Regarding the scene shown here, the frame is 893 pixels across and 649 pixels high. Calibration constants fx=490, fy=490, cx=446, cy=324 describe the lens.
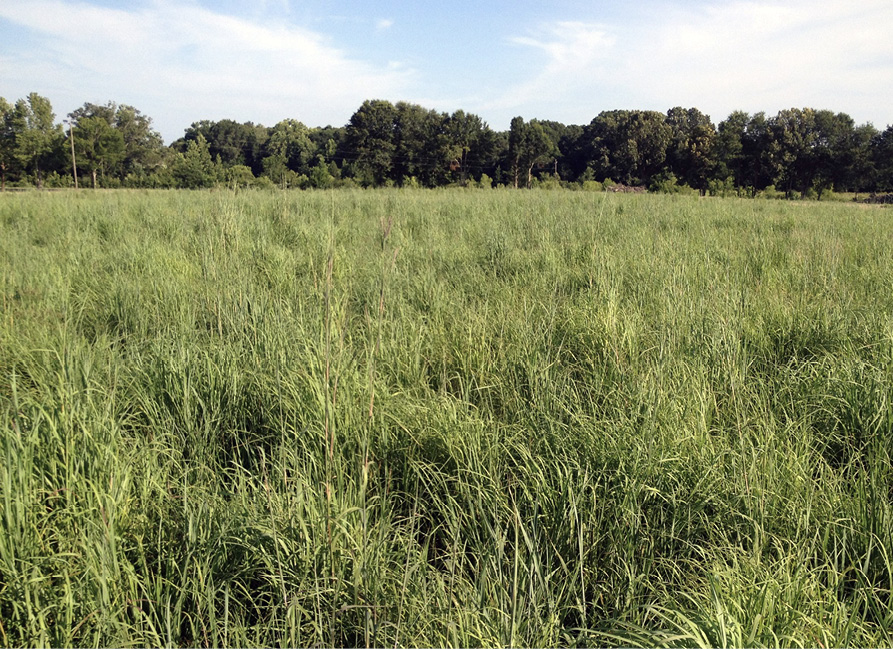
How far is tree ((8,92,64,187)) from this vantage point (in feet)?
150

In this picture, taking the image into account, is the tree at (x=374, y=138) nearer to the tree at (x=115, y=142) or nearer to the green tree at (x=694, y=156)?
the tree at (x=115, y=142)

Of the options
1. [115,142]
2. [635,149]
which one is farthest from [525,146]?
[115,142]

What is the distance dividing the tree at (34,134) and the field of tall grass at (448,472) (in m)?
56.4

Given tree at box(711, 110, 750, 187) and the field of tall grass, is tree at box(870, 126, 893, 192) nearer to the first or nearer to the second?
Answer: tree at box(711, 110, 750, 187)

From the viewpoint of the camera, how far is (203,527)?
1.38 meters

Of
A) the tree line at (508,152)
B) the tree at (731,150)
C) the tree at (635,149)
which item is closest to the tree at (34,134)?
the tree line at (508,152)

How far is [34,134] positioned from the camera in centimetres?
4603

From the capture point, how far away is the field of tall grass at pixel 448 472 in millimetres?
1204

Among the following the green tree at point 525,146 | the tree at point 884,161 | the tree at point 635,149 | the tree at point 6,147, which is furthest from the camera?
the tree at point 635,149

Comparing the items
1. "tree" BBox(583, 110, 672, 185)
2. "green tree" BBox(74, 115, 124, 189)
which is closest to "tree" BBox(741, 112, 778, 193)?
"tree" BBox(583, 110, 672, 185)

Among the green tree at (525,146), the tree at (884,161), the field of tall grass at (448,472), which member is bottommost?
the field of tall grass at (448,472)

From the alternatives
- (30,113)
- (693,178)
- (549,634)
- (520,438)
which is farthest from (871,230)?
(30,113)

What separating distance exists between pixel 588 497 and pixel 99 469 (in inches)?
59.3

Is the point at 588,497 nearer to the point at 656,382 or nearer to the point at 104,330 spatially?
the point at 656,382
